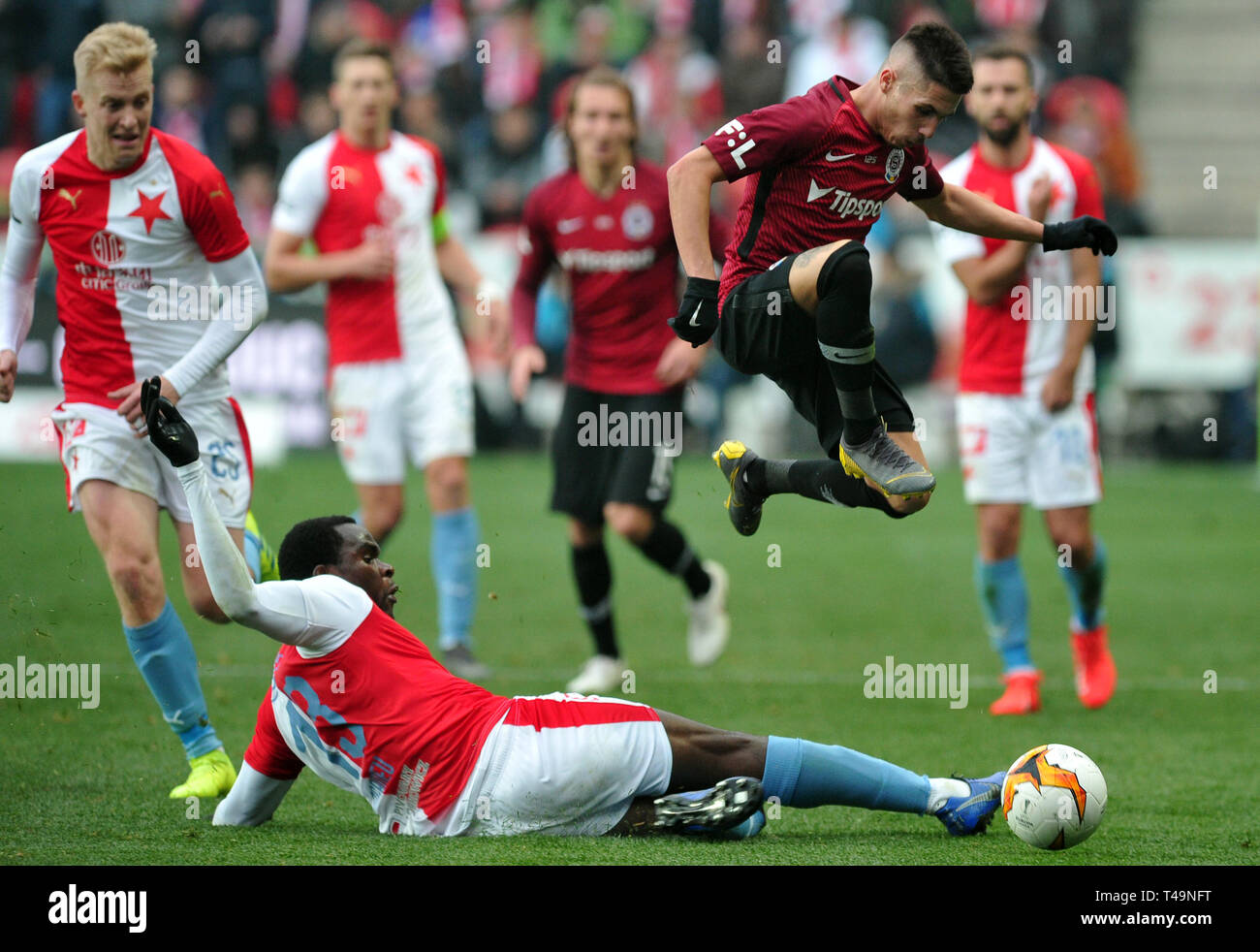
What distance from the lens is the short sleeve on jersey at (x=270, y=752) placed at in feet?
15.5

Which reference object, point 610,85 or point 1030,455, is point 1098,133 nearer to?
point 1030,455

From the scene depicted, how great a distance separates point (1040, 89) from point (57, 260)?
15003mm

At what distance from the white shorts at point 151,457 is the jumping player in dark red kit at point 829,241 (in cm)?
175

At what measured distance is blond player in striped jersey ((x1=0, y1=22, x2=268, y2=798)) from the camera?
18.1 ft

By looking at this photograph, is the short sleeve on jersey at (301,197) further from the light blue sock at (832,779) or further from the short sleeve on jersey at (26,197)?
the light blue sock at (832,779)

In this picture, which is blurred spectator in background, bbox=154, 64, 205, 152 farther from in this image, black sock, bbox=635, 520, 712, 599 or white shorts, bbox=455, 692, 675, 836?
white shorts, bbox=455, 692, 675, 836

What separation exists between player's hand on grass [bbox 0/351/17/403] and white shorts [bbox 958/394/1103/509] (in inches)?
158

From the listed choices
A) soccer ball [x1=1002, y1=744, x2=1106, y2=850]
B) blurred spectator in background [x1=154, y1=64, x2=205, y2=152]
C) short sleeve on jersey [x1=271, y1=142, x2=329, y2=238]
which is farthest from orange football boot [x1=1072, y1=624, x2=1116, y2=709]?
blurred spectator in background [x1=154, y1=64, x2=205, y2=152]

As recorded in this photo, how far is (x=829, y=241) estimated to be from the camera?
17.4 ft

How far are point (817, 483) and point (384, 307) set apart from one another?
133 inches

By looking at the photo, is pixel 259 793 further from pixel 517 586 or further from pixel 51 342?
pixel 51 342

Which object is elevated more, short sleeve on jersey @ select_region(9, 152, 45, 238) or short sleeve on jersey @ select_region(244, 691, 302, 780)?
short sleeve on jersey @ select_region(9, 152, 45, 238)

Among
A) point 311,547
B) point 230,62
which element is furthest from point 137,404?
point 230,62

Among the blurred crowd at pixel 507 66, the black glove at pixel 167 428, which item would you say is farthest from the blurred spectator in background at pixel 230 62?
the black glove at pixel 167 428
